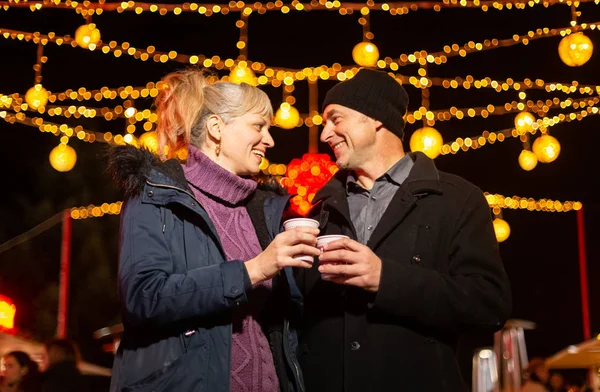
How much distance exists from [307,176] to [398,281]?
675cm

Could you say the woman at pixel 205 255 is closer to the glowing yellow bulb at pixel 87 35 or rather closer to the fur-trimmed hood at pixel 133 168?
the fur-trimmed hood at pixel 133 168

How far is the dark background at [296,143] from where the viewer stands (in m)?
13.0

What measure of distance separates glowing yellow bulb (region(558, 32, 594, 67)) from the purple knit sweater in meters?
5.45

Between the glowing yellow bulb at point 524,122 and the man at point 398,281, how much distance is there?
5.81 metres

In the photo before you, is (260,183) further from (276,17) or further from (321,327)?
(276,17)

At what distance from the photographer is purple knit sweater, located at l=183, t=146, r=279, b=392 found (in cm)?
355

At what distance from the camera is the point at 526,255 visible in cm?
1867

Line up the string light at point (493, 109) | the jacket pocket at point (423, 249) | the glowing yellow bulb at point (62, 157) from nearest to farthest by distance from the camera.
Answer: the jacket pocket at point (423, 249) < the string light at point (493, 109) < the glowing yellow bulb at point (62, 157)

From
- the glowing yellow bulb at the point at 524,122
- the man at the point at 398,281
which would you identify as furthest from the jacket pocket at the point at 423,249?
the glowing yellow bulb at the point at 524,122

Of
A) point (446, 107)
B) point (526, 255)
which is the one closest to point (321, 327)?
point (446, 107)

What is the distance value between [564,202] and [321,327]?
44.8ft

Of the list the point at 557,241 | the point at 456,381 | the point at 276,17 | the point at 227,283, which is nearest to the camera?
the point at 227,283

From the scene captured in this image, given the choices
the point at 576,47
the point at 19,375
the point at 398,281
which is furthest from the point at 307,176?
the point at 398,281

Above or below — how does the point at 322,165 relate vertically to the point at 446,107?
below
